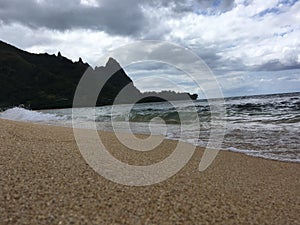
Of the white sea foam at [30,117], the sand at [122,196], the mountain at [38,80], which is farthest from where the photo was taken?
the mountain at [38,80]

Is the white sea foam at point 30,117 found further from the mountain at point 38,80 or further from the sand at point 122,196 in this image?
the mountain at point 38,80

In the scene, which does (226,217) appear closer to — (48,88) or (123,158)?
(123,158)

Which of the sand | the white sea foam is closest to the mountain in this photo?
the white sea foam

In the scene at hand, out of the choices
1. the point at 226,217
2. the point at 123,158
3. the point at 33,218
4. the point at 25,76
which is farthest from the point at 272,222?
the point at 25,76

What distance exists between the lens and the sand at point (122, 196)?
97.4 inches

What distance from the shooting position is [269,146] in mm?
7758

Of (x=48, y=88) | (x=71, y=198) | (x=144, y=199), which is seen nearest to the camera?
(x=71, y=198)

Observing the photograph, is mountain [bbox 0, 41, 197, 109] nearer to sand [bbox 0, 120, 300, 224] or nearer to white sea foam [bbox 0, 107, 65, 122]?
white sea foam [bbox 0, 107, 65, 122]

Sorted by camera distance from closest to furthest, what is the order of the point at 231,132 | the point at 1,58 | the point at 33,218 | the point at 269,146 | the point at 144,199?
the point at 33,218 < the point at 144,199 < the point at 269,146 < the point at 231,132 < the point at 1,58

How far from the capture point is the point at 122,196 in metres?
2.96

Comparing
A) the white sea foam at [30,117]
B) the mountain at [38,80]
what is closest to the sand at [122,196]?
the white sea foam at [30,117]

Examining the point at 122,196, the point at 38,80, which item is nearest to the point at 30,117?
the point at 122,196

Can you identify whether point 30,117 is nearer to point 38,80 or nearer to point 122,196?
point 122,196

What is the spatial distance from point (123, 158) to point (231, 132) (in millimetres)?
6699
